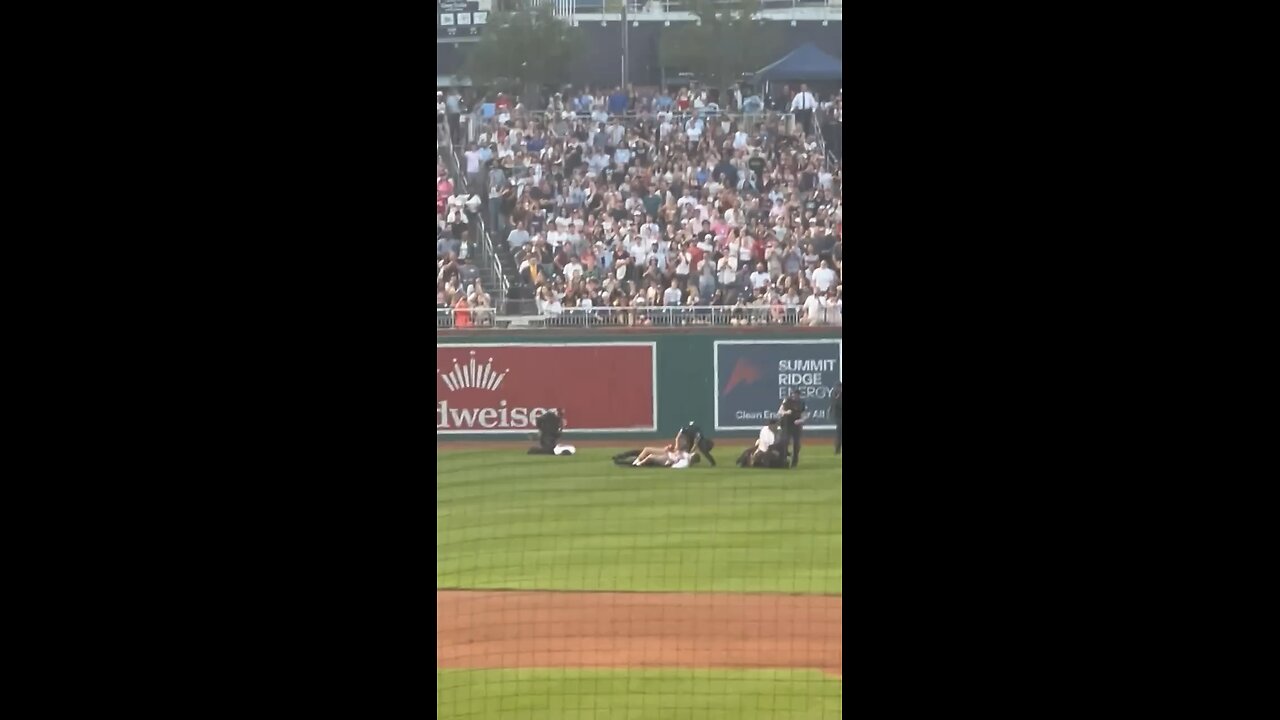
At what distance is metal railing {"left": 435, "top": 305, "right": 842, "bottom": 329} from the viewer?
5.70 meters

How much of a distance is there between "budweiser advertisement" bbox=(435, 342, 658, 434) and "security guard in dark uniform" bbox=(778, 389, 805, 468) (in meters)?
0.53

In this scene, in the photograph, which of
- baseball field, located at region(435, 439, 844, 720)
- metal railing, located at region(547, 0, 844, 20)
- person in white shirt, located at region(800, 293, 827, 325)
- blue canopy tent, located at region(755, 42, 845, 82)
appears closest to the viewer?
baseball field, located at region(435, 439, 844, 720)

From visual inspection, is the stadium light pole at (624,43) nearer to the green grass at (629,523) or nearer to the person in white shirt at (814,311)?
the person in white shirt at (814,311)

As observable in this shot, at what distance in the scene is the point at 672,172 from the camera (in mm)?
5695

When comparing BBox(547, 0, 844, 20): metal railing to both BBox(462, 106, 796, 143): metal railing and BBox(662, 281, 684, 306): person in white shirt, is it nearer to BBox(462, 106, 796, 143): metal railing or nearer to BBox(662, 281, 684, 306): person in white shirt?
BBox(462, 106, 796, 143): metal railing

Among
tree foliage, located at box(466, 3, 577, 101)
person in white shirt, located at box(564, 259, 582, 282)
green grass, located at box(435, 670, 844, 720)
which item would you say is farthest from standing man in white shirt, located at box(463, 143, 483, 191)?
green grass, located at box(435, 670, 844, 720)

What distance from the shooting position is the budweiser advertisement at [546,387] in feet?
18.2

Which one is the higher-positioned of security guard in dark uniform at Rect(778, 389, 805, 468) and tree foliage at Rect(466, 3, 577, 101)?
tree foliage at Rect(466, 3, 577, 101)

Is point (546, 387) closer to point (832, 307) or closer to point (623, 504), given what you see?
point (623, 504)

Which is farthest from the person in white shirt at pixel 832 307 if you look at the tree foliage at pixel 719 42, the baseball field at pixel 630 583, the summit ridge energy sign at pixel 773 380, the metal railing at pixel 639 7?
the metal railing at pixel 639 7

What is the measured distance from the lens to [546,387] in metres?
5.59

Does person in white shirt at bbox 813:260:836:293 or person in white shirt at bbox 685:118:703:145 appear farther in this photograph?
person in white shirt at bbox 813:260:836:293

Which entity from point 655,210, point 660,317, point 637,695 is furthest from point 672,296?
point 637,695

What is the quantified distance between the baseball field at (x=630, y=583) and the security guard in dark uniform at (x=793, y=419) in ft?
0.20
